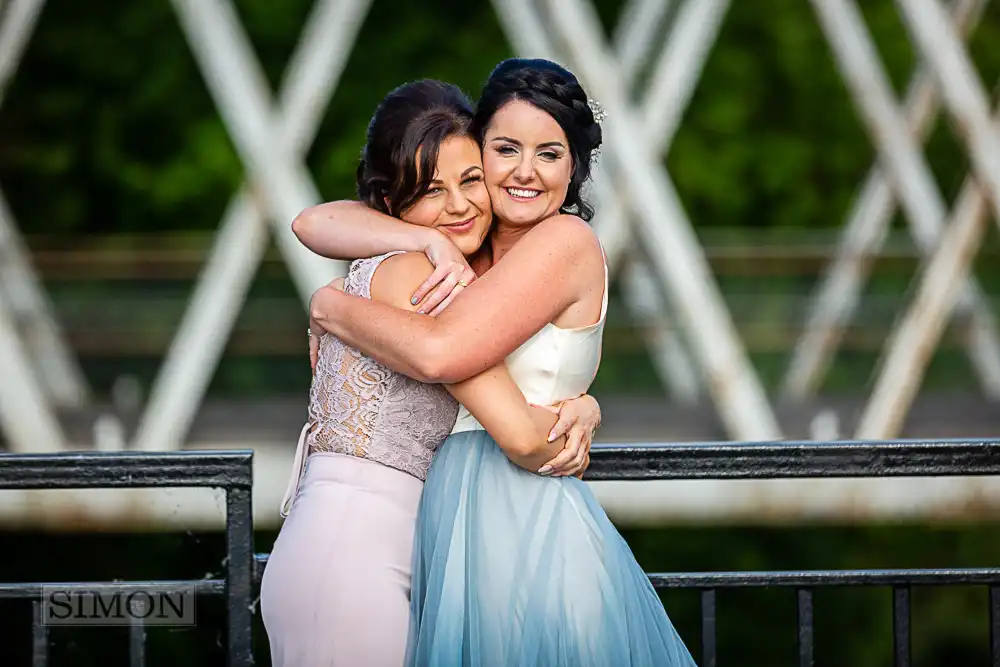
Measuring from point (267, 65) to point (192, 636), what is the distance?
5.94 meters

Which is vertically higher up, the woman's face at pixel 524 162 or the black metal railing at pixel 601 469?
the woman's face at pixel 524 162

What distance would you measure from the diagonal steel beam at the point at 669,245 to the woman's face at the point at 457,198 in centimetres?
430

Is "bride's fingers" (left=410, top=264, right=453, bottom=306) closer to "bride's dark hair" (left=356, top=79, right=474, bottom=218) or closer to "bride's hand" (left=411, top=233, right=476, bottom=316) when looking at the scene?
"bride's hand" (left=411, top=233, right=476, bottom=316)

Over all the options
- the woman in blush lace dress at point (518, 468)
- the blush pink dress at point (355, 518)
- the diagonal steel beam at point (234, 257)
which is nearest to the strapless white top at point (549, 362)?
the woman in blush lace dress at point (518, 468)

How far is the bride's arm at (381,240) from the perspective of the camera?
2.50 meters

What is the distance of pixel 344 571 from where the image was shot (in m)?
2.45

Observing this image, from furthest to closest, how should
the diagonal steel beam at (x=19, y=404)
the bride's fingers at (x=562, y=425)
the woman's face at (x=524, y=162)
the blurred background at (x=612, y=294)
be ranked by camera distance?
the blurred background at (x=612, y=294) < the diagonal steel beam at (x=19, y=404) < the woman's face at (x=524, y=162) < the bride's fingers at (x=562, y=425)

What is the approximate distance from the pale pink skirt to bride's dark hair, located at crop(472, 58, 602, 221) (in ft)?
2.40

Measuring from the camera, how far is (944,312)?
7133mm

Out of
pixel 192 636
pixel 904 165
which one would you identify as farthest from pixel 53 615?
pixel 192 636

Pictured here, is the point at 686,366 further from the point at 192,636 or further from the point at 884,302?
the point at 192,636

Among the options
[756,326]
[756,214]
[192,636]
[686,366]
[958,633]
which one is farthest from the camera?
[756,214]

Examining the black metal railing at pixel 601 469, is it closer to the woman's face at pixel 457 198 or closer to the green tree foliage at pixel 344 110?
the woman's face at pixel 457 198

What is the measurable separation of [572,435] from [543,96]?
67cm
